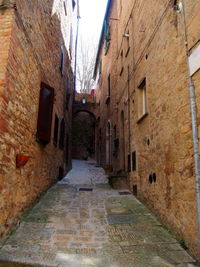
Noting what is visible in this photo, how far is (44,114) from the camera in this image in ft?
17.8

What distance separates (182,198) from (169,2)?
4012 mm

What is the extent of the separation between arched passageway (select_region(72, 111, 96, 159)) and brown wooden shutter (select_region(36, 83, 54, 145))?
483 inches

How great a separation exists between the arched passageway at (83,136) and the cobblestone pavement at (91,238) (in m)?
12.8

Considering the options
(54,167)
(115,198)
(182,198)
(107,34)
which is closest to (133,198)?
(115,198)

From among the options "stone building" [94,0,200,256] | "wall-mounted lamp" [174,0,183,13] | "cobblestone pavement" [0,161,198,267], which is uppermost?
"wall-mounted lamp" [174,0,183,13]

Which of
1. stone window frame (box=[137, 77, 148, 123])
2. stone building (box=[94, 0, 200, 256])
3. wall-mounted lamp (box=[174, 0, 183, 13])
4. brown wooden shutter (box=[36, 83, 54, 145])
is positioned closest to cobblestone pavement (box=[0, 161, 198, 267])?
stone building (box=[94, 0, 200, 256])

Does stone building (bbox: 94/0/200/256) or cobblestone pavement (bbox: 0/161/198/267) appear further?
stone building (bbox: 94/0/200/256)

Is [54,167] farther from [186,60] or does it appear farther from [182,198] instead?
[186,60]

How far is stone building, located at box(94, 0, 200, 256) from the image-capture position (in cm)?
312

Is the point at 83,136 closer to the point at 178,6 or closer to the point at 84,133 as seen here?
the point at 84,133

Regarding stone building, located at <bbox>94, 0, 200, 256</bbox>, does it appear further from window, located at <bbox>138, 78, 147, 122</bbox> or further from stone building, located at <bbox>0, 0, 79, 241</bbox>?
stone building, located at <bbox>0, 0, 79, 241</bbox>

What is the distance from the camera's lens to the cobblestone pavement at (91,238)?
2.83 metres

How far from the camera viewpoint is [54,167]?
7.41 m

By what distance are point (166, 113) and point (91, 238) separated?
2.89 metres
